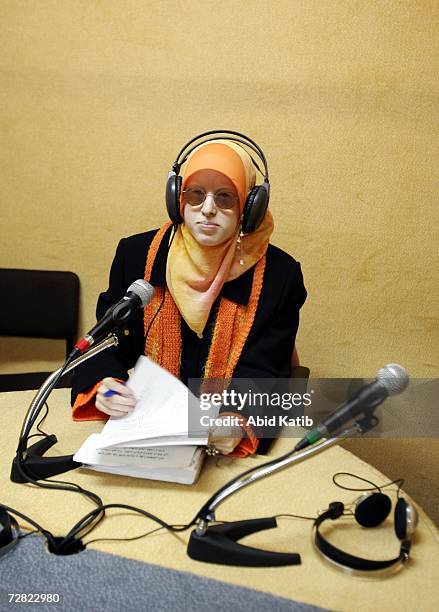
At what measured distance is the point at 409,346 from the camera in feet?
6.31

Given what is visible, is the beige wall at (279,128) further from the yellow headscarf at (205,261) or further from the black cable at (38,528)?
the black cable at (38,528)

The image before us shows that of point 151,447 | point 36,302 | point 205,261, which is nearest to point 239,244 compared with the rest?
point 205,261

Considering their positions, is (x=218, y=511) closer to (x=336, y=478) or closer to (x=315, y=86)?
(x=336, y=478)

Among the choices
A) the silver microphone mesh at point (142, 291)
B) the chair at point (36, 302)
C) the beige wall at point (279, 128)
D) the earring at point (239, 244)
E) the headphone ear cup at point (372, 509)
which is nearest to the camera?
the headphone ear cup at point (372, 509)

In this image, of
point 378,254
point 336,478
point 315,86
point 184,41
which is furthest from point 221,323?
point 184,41

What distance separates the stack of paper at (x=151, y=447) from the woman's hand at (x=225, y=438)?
49 millimetres

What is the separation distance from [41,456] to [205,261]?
23.8 inches

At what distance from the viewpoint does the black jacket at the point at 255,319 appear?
1394 mm

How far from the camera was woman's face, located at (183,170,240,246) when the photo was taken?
1306 mm

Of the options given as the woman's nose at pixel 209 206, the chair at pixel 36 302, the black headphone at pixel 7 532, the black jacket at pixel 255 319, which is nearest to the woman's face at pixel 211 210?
the woman's nose at pixel 209 206

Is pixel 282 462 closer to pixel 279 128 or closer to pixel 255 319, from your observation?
pixel 255 319

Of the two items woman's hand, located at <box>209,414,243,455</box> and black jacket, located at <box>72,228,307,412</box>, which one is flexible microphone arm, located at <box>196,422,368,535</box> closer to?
woman's hand, located at <box>209,414,243,455</box>

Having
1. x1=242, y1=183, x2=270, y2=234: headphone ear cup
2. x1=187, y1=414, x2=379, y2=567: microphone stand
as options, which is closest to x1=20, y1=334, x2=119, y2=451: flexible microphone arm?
x1=187, y1=414, x2=379, y2=567: microphone stand

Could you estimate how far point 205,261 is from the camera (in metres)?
1.39
